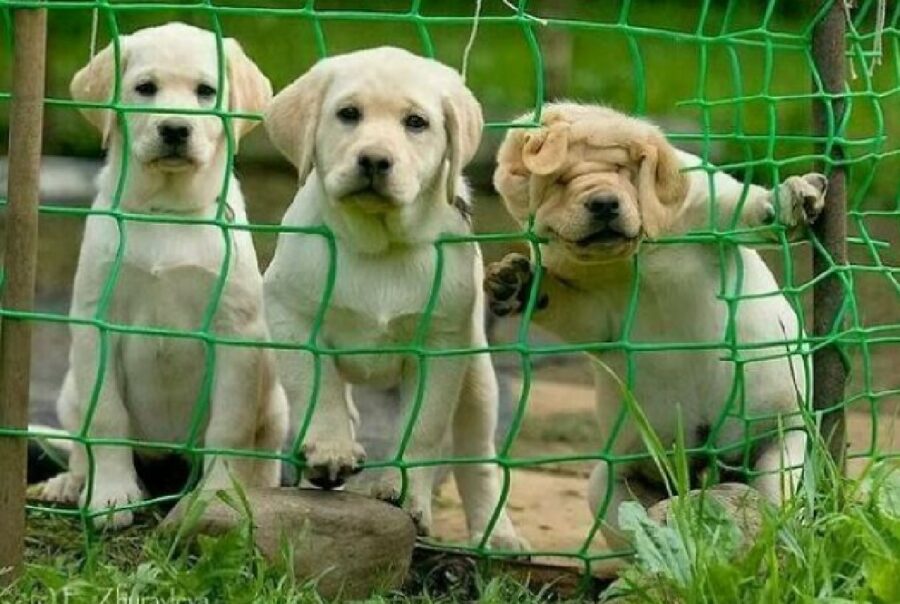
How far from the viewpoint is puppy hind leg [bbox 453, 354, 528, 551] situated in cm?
562

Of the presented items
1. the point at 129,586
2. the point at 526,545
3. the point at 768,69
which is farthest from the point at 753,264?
the point at 129,586

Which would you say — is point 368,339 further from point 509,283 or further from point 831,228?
point 831,228

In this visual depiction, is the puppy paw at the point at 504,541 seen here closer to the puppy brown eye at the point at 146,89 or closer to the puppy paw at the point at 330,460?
the puppy paw at the point at 330,460

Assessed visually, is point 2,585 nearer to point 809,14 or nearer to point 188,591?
point 188,591

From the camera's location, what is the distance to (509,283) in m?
5.06

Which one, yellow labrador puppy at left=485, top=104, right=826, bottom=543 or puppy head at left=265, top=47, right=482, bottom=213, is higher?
puppy head at left=265, top=47, right=482, bottom=213

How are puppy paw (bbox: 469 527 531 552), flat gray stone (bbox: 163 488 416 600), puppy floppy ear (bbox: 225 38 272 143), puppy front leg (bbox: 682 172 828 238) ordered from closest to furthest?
flat gray stone (bbox: 163 488 416 600) → puppy front leg (bbox: 682 172 828 238) → puppy floppy ear (bbox: 225 38 272 143) → puppy paw (bbox: 469 527 531 552)

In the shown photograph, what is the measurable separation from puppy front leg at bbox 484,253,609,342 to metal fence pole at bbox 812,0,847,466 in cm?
56

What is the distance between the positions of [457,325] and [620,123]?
611mm

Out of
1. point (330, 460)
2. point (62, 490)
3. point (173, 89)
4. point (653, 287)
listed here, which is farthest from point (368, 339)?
point (62, 490)

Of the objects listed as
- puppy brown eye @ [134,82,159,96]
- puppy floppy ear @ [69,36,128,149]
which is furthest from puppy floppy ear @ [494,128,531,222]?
puppy floppy ear @ [69,36,128,149]

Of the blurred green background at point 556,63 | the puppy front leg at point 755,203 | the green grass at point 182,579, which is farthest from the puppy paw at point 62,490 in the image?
the blurred green background at point 556,63

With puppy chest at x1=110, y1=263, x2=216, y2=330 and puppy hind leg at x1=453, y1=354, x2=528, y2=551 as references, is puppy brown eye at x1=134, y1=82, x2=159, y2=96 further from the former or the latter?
puppy hind leg at x1=453, y1=354, x2=528, y2=551

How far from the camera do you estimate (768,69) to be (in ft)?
16.3
